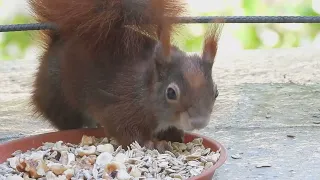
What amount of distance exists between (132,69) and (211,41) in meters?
0.18

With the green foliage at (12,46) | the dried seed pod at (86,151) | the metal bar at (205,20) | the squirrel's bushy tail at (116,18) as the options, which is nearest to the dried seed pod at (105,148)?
the dried seed pod at (86,151)

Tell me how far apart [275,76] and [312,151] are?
80 centimetres

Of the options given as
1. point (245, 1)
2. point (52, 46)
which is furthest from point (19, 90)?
point (245, 1)

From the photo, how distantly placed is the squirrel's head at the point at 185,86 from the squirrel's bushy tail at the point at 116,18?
0.08 metres

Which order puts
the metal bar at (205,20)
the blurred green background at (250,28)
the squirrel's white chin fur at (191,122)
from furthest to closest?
the blurred green background at (250,28)
the metal bar at (205,20)
the squirrel's white chin fur at (191,122)

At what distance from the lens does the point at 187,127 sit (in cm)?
145

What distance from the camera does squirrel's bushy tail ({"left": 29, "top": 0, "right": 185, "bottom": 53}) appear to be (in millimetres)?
1552

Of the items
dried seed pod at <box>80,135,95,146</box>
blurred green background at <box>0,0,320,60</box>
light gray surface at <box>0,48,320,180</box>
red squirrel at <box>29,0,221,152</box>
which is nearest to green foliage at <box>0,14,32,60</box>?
blurred green background at <box>0,0,320,60</box>

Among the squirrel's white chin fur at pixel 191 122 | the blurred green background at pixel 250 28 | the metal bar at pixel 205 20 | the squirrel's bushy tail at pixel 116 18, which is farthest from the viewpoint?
the blurred green background at pixel 250 28

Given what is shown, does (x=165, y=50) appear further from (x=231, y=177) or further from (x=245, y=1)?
(x=245, y=1)

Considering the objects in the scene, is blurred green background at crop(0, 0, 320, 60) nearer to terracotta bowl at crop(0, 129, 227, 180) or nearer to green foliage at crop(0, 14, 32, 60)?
green foliage at crop(0, 14, 32, 60)

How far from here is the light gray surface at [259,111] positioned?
162 centimetres

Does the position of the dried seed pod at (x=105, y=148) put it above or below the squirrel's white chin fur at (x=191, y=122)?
below

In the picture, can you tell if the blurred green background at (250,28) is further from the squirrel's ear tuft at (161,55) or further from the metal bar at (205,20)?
the squirrel's ear tuft at (161,55)
